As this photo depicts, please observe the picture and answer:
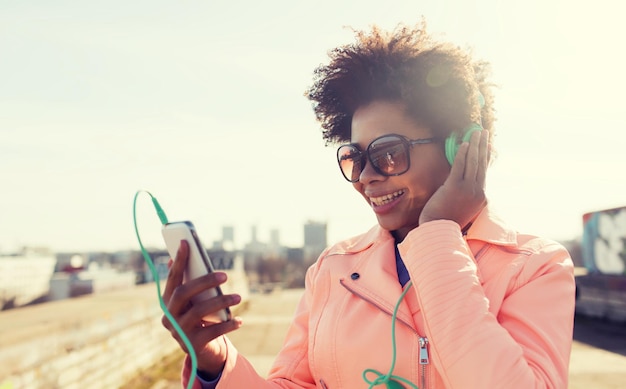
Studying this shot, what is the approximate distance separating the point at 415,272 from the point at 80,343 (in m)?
4.19

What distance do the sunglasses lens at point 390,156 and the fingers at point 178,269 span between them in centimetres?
73

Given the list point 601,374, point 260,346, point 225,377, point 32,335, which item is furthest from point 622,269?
point 225,377

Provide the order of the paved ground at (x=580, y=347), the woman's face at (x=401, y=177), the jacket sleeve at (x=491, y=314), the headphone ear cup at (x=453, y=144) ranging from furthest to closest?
the paved ground at (x=580, y=347), the woman's face at (x=401, y=177), the headphone ear cup at (x=453, y=144), the jacket sleeve at (x=491, y=314)

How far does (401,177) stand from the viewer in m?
1.82

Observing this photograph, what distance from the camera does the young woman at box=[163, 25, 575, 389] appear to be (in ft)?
4.50

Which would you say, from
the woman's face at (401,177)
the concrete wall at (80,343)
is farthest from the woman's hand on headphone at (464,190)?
the concrete wall at (80,343)

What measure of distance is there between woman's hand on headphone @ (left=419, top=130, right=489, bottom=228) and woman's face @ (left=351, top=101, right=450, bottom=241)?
0.59 ft

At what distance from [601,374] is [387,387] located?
5739 millimetres

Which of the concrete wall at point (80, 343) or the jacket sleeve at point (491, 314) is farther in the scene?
the concrete wall at point (80, 343)

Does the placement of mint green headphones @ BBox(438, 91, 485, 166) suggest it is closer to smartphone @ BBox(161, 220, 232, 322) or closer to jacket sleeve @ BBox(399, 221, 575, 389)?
jacket sleeve @ BBox(399, 221, 575, 389)

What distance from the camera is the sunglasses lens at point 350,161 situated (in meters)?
1.93

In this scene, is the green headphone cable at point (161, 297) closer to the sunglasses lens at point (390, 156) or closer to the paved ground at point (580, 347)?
the sunglasses lens at point (390, 156)

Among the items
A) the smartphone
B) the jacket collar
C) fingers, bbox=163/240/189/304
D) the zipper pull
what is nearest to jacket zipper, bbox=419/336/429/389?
the zipper pull

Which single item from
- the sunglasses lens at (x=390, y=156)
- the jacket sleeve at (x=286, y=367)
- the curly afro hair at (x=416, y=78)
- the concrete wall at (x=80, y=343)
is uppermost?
the curly afro hair at (x=416, y=78)
